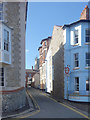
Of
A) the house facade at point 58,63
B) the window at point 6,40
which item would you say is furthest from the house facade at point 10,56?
the house facade at point 58,63

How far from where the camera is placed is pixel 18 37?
52.0 ft

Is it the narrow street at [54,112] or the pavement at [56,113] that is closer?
the pavement at [56,113]

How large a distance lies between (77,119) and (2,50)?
23.5ft

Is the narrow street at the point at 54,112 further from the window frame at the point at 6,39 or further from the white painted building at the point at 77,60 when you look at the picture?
the window frame at the point at 6,39

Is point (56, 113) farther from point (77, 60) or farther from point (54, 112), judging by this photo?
point (77, 60)

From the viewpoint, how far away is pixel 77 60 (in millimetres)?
22250

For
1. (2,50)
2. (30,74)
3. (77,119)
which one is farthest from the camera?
(30,74)

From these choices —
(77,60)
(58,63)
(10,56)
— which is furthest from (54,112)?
(58,63)

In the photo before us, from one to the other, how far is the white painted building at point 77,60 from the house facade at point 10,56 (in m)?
8.16

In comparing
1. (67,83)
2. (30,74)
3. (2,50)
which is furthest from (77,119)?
(30,74)

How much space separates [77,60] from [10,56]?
9988 millimetres

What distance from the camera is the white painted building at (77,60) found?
21359mm

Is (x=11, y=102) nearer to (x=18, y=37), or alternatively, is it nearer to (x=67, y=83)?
(x=18, y=37)

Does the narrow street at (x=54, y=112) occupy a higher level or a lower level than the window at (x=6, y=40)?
lower
